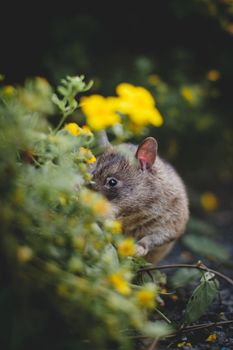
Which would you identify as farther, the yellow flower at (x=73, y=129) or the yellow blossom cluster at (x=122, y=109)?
the yellow flower at (x=73, y=129)

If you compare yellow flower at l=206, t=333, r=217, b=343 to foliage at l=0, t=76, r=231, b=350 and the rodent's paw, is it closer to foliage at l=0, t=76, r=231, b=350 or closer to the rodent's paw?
the rodent's paw

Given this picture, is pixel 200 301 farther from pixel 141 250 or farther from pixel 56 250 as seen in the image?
pixel 56 250

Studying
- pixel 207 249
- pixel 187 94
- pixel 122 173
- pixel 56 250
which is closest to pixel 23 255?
pixel 56 250

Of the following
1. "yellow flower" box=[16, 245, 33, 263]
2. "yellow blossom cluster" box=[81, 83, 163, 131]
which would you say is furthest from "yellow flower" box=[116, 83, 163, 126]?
"yellow flower" box=[16, 245, 33, 263]

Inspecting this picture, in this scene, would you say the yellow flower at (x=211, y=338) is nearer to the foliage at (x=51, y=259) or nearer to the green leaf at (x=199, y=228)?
the foliage at (x=51, y=259)

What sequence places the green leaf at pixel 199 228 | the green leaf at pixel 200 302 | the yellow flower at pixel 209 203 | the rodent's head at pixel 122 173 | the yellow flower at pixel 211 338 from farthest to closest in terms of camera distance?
the yellow flower at pixel 209 203 → the green leaf at pixel 199 228 → the rodent's head at pixel 122 173 → the yellow flower at pixel 211 338 → the green leaf at pixel 200 302

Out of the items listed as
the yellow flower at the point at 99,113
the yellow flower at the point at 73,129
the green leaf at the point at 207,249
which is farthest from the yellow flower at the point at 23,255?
the green leaf at the point at 207,249
